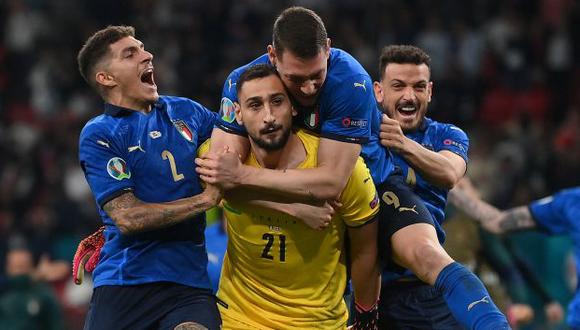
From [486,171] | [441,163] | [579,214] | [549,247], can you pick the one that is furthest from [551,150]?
[441,163]

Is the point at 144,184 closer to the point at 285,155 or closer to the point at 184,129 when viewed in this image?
the point at 184,129

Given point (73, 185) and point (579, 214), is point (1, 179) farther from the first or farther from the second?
point (579, 214)

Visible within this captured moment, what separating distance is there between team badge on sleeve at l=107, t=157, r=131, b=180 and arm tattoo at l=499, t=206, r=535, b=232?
10.7ft

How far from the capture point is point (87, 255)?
578cm

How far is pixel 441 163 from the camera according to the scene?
5.98m

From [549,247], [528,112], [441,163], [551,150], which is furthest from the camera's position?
[528,112]

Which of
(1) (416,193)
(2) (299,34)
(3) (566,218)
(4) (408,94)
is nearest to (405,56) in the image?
(4) (408,94)

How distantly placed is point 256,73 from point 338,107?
0.46 metres

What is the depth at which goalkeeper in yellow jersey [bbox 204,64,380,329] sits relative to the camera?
5.43m

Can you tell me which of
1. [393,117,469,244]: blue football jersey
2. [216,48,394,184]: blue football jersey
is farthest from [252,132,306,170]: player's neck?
[393,117,469,244]: blue football jersey

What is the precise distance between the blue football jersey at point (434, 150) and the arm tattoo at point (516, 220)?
1.34 metres

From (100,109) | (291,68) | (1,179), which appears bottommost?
(1,179)

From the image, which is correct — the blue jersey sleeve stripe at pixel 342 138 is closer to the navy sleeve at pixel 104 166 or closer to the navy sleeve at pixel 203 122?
the navy sleeve at pixel 203 122

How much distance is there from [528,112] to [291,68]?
880 centimetres
